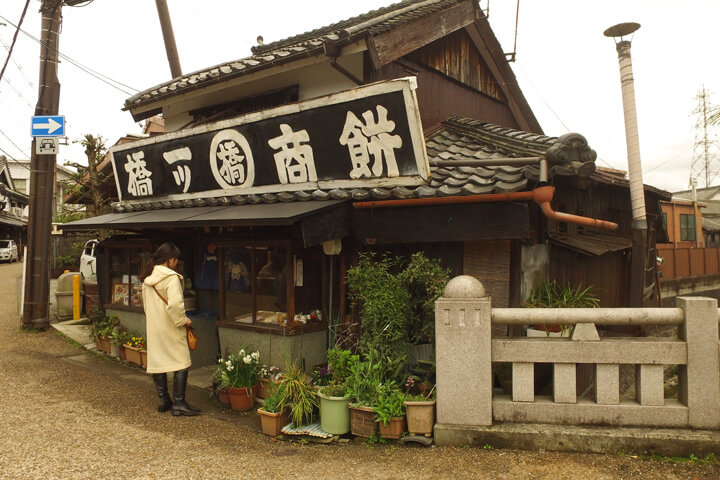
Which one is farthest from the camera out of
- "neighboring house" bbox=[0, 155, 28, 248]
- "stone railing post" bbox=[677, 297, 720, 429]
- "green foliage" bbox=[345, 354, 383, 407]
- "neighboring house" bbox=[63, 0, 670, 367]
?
"neighboring house" bbox=[0, 155, 28, 248]

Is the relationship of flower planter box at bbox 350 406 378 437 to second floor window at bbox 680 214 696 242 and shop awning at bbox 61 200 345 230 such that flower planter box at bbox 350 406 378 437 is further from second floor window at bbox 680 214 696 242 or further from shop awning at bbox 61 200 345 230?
second floor window at bbox 680 214 696 242

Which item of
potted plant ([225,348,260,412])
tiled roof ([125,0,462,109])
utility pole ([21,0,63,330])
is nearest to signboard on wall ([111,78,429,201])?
tiled roof ([125,0,462,109])

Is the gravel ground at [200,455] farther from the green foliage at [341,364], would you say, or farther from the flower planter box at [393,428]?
the green foliage at [341,364]

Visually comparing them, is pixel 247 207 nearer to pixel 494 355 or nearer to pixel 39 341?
pixel 494 355

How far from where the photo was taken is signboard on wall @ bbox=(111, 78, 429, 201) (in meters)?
7.17

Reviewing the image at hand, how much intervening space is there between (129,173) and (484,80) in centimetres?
927

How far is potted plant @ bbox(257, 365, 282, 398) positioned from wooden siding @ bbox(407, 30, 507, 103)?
6753mm

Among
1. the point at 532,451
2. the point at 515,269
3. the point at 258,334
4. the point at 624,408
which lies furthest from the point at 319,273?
the point at 624,408

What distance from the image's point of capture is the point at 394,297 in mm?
6594

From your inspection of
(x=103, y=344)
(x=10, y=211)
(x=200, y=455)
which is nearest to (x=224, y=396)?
(x=200, y=455)

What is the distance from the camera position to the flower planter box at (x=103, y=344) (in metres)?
11.4

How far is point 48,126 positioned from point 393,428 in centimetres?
1277

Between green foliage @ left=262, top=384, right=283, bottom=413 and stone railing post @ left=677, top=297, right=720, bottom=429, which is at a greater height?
stone railing post @ left=677, top=297, right=720, bottom=429

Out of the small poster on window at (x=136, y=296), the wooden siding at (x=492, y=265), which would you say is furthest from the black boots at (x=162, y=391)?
the wooden siding at (x=492, y=265)
